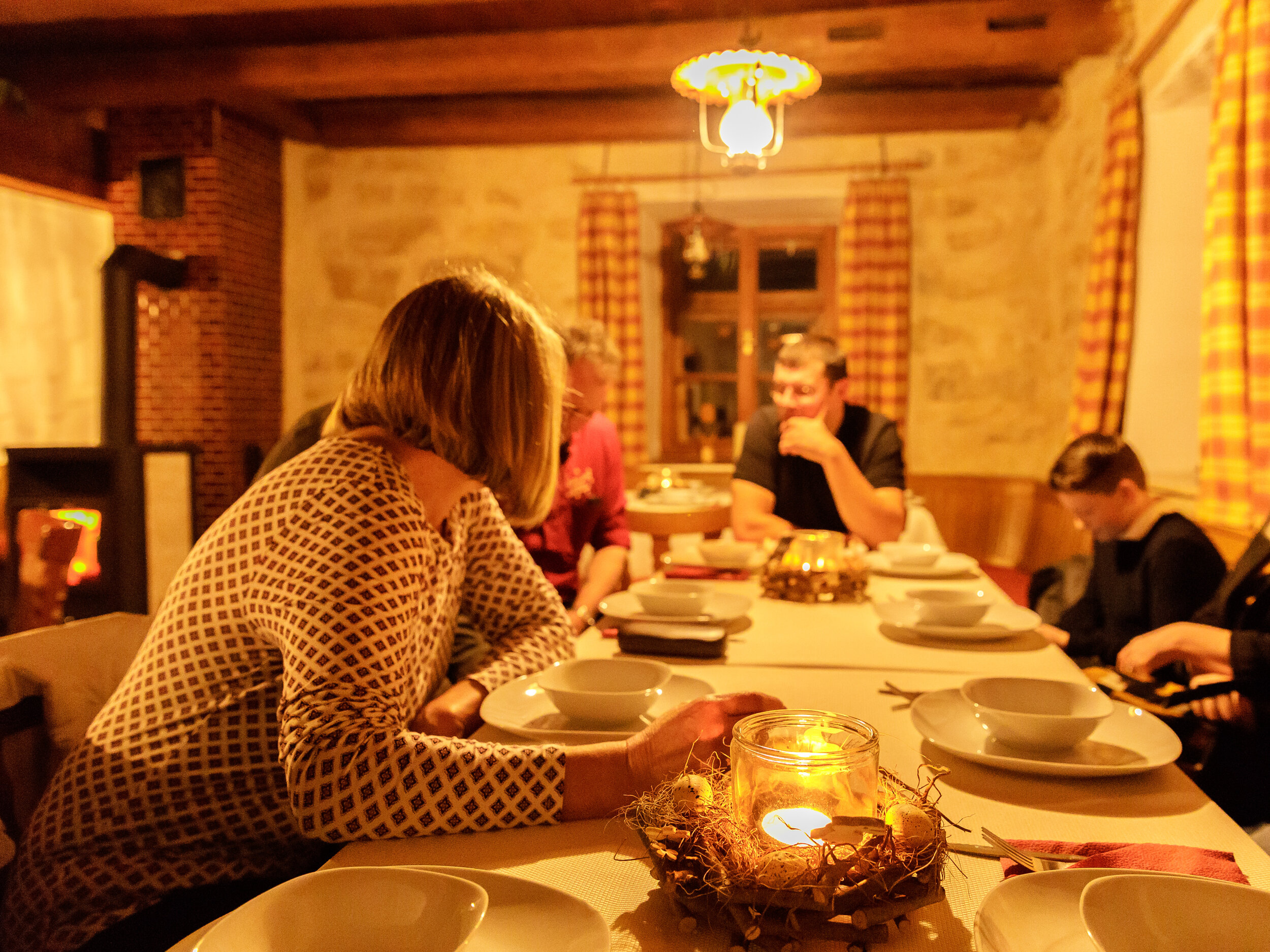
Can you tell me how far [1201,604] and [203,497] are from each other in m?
5.39

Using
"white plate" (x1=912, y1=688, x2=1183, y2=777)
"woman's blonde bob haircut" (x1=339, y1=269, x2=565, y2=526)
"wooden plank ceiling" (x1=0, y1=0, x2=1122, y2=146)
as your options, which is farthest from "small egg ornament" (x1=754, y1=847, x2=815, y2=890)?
"wooden plank ceiling" (x1=0, y1=0, x2=1122, y2=146)

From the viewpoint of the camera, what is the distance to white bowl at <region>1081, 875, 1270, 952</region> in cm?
55

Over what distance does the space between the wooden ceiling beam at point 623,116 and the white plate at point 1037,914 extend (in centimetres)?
553

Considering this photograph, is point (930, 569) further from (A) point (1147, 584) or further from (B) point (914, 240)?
(B) point (914, 240)

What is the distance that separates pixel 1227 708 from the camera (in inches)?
61.5

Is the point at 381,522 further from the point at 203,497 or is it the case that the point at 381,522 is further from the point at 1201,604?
the point at 203,497

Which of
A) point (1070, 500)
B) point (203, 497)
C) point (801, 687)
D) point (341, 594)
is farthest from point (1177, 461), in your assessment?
point (203, 497)

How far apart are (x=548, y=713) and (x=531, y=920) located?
19.8 inches

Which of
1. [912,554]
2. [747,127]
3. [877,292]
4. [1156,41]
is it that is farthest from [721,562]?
[877,292]

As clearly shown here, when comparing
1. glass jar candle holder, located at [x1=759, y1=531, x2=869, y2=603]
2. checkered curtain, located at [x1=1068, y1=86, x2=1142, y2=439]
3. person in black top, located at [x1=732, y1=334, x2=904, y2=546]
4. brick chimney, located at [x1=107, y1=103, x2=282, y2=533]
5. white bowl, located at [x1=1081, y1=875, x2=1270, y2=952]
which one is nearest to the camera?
white bowl, located at [x1=1081, y1=875, x2=1270, y2=952]

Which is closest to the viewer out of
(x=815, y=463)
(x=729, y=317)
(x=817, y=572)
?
(x=817, y=572)

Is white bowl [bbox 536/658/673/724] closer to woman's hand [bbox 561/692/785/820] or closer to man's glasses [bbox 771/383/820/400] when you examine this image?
woman's hand [bbox 561/692/785/820]

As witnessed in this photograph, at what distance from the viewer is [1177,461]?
412 centimetres

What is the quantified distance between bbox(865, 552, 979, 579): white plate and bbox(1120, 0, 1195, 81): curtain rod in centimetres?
276
